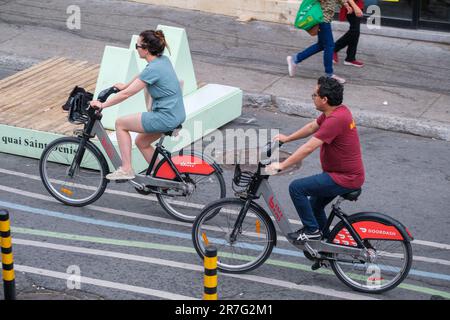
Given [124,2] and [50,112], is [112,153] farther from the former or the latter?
[124,2]

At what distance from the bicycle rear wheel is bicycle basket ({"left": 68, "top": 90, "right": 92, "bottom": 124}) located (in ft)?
9.33

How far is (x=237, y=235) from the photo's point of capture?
25.4ft

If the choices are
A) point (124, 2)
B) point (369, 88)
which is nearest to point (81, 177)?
point (369, 88)

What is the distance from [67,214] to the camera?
8883 millimetres

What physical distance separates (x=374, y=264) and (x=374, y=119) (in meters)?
4.40

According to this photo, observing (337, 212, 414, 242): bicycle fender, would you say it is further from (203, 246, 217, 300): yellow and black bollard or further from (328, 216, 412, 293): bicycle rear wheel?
(203, 246, 217, 300): yellow and black bollard

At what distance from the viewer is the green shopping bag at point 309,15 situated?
12.3m

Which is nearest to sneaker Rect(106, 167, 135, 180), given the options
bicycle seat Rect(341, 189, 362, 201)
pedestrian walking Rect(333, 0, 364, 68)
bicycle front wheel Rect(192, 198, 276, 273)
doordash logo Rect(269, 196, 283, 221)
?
bicycle front wheel Rect(192, 198, 276, 273)

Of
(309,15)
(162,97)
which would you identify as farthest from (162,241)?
(309,15)

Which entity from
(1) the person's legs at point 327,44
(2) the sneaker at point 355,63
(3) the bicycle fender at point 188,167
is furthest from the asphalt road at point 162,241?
(2) the sneaker at point 355,63

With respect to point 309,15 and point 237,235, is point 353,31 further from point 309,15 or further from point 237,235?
point 237,235

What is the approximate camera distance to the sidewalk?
12016mm

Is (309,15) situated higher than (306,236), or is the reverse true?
(309,15)
